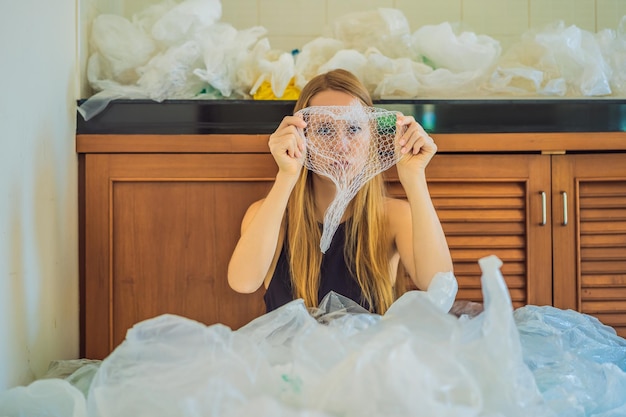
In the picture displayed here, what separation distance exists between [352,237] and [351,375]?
70 cm

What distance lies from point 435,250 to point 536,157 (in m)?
0.44

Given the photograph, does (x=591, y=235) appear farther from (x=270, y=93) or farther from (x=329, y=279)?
(x=270, y=93)

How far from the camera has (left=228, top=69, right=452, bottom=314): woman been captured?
1459mm

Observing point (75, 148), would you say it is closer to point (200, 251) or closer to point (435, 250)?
point (200, 251)

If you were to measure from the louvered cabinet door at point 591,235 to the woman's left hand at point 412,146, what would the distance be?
427mm

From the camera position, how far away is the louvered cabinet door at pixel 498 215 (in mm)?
1722

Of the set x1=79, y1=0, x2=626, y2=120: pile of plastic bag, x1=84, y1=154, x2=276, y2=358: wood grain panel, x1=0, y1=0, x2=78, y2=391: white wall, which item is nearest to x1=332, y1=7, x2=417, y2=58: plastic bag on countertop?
x1=79, y1=0, x2=626, y2=120: pile of plastic bag

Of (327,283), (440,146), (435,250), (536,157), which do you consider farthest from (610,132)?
(327,283)

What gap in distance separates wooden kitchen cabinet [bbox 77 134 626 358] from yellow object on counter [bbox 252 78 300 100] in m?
0.11

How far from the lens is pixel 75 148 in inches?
A: 66.9

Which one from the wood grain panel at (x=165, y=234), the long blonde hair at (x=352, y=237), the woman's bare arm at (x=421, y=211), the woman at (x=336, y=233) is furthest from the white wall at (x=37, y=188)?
the woman's bare arm at (x=421, y=211)

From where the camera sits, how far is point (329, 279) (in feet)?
5.12

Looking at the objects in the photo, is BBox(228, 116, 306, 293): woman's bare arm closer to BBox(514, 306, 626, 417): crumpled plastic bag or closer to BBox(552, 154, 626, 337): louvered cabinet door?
BBox(514, 306, 626, 417): crumpled plastic bag

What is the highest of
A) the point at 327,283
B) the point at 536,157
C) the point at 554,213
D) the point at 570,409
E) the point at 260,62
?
the point at 260,62
